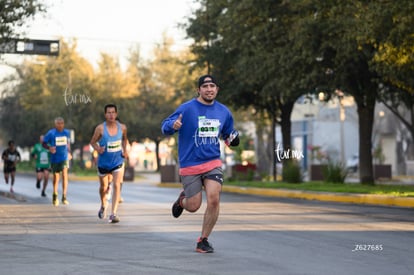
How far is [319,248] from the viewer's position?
1057 centimetres

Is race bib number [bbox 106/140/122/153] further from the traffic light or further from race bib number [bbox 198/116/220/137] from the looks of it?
the traffic light

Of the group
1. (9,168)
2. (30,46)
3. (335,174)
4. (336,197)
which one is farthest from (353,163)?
(336,197)

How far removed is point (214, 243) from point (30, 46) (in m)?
19.0

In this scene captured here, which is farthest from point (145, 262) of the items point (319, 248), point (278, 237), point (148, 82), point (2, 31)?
point (148, 82)

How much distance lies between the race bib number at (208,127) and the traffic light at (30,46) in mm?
16176

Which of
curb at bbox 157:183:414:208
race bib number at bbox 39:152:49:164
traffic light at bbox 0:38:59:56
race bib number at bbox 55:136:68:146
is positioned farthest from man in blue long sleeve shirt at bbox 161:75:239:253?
race bib number at bbox 39:152:49:164

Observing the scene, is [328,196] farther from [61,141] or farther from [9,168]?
[9,168]

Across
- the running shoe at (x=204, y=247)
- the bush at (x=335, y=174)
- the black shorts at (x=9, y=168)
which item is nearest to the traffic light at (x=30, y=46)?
the black shorts at (x=9, y=168)

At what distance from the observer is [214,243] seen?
36.8 ft

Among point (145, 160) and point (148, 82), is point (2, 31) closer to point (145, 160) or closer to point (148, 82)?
point (148, 82)

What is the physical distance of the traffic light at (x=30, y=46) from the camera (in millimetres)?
26219

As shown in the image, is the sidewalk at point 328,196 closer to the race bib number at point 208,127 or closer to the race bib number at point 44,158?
the race bib number at point 44,158

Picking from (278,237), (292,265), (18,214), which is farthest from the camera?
(18,214)

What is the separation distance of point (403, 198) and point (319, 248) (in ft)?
36.4
